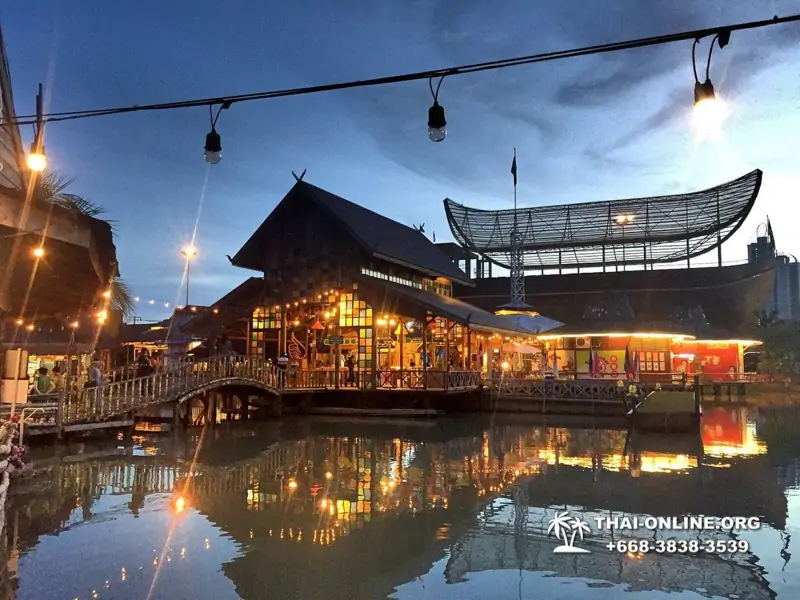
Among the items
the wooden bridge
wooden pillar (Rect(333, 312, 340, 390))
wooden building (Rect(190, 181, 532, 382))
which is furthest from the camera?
wooden building (Rect(190, 181, 532, 382))

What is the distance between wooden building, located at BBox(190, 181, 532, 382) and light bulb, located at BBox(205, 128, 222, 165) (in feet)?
52.7

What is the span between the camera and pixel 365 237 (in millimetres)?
26344

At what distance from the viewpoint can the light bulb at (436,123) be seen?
24.8 ft

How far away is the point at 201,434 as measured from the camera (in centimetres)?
1895

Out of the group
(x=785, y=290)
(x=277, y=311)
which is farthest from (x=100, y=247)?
(x=785, y=290)

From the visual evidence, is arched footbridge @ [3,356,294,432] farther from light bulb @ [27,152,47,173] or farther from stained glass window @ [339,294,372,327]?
light bulb @ [27,152,47,173]

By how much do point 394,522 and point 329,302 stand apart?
18.4 metres

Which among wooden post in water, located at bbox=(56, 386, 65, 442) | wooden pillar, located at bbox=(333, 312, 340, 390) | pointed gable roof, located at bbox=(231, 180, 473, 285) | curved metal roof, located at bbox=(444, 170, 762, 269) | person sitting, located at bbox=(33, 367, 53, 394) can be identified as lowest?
wooden post in water, located at bbox=(56, 386, 65, 442)

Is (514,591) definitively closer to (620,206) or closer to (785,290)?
(620,206)

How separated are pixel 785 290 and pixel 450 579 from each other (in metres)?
152

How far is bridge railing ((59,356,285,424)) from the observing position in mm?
16094

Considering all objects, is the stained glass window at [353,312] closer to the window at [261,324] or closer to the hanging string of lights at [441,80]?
the window at [261,324]

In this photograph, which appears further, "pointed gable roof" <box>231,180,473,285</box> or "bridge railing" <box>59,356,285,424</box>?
"pointed gable roof" <box>231,180,473,285</box>

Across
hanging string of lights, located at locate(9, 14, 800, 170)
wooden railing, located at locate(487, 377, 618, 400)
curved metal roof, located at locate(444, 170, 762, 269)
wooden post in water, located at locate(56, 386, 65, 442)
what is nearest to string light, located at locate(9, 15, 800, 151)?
hanging string of lights, located at locate(9, 14, 800, 170)
